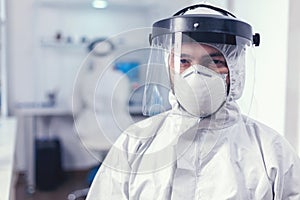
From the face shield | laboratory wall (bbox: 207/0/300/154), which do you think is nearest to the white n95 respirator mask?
the face shield

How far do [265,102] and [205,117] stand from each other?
0.74 metres

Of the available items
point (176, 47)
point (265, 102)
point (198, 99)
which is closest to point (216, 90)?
point (198, 99)

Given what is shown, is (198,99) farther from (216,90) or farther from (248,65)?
(248,65)

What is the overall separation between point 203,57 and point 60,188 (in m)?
2.63

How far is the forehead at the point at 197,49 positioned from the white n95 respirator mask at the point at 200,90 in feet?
0.11

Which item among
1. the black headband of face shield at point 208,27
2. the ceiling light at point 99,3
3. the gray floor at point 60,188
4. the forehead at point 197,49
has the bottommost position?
the gray floor at point 60,188

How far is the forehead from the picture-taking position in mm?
990

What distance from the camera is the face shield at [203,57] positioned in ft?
3.19

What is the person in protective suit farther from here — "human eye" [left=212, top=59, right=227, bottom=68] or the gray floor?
the gray floor

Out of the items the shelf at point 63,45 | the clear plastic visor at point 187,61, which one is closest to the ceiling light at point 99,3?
the shelf at point 63,45

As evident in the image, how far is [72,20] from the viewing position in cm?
369

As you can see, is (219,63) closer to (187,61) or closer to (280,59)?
(187,61)

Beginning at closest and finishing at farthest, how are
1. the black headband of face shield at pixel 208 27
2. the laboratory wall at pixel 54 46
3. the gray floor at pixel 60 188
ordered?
the black headband of face shield at pixel 208 27, the gray floor at pixel 60 188, the laboratory wall at pixel 54 46

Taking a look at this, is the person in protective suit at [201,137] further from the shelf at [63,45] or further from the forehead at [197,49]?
the shelf at [63,45]
